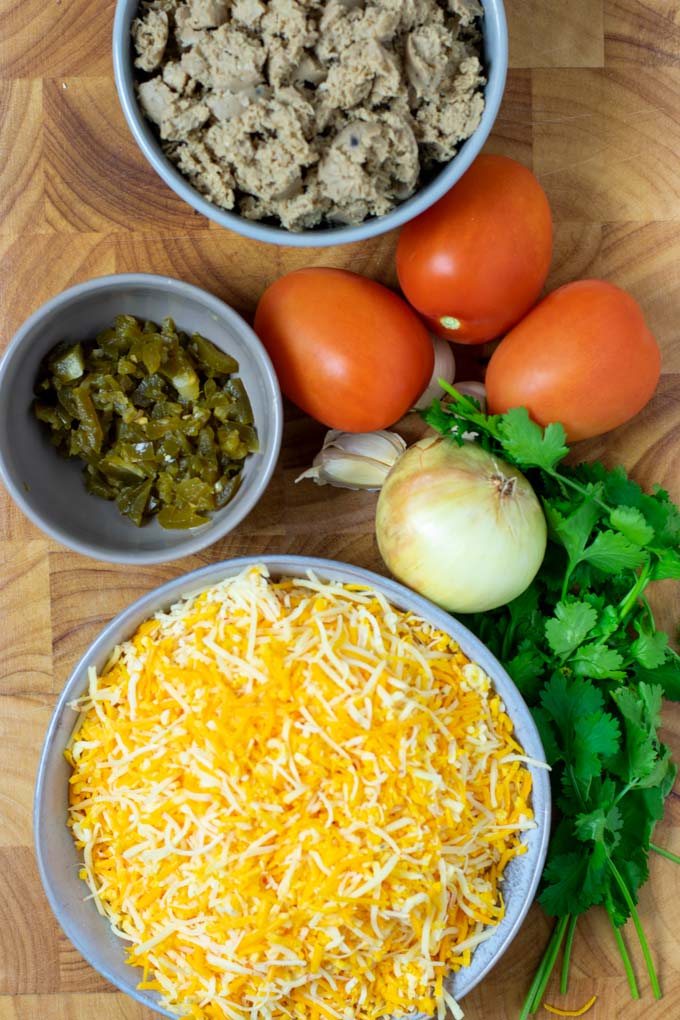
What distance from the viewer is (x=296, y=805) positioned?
1.09 m

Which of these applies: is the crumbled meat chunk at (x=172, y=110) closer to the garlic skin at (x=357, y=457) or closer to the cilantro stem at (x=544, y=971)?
the garlic skin at (x=357, y=457)

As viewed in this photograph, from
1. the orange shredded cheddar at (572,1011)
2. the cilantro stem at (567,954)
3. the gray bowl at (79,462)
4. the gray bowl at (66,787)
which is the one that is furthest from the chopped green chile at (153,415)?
the orange shredded cheddar at (572,1011)

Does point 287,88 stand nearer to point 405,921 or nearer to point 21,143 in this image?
point 21,143

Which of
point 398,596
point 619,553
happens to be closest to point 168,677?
point 398,596

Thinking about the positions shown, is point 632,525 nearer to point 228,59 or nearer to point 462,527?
point 462,527

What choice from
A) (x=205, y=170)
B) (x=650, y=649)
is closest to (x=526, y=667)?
(x=650, y=649)

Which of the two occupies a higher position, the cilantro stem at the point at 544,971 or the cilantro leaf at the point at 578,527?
the cilantro leaf at the point at 578,527

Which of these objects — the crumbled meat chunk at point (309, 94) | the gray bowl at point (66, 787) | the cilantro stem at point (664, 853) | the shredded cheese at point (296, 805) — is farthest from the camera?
the cilantro stem at point (664, 853)

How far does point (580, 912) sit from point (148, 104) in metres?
1.14

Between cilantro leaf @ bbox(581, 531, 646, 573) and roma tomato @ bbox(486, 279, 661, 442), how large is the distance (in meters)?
0.15

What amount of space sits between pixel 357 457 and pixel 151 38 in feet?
1.89

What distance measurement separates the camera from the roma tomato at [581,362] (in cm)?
117

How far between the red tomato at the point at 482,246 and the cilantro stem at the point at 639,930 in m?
0.76

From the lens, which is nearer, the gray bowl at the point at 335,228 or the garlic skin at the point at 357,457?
the gray bowl at the point at 335,228
